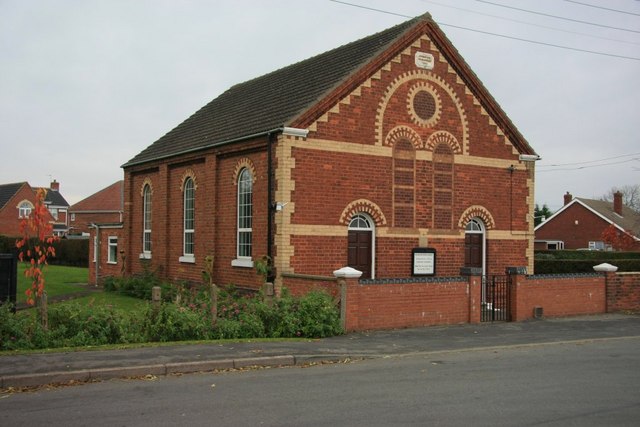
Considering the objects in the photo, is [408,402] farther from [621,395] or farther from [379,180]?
[379,180]

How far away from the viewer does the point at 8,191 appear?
76562mm

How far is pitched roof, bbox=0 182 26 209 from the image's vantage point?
2957 inches

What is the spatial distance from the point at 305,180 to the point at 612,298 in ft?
34.6

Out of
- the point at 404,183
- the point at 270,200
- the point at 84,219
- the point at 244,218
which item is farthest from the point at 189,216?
the point at 84,219

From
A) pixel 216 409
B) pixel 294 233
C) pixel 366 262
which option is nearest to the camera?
pixel 216 409

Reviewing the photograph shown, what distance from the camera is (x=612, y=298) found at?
22.1 metres

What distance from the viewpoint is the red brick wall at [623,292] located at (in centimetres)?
2209

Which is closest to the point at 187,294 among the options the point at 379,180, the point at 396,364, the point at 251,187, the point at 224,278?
the point at 224,278

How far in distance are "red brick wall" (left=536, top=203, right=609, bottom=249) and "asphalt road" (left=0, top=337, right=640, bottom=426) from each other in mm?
52004

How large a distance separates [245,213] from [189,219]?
4310mm

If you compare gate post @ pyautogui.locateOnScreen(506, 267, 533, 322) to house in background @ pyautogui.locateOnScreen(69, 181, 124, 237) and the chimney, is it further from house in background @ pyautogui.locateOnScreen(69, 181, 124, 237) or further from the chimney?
house in background @ pyautogui.locateOnScreen(69, 181, 124, 237)

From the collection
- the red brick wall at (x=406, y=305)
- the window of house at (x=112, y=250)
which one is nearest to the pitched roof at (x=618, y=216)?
the window of house at (x=112, y=250)

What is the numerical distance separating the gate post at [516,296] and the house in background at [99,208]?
6052cm

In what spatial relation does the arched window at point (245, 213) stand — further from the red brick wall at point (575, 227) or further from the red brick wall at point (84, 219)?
the red brick wall at point (84, 219)
